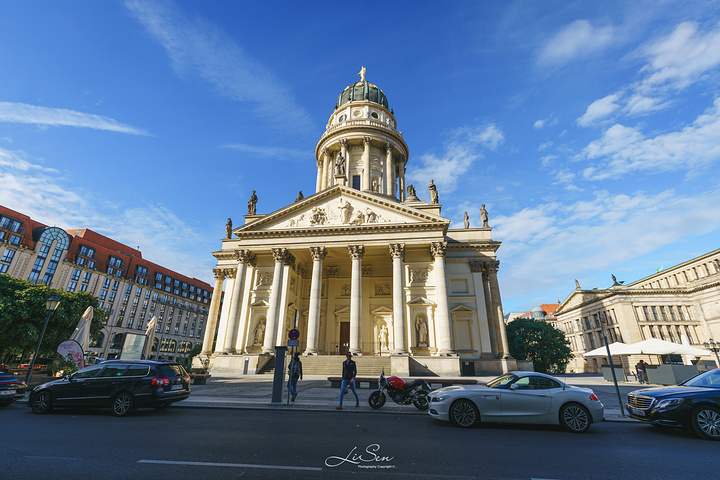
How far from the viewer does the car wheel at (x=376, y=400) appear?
35.9 feet

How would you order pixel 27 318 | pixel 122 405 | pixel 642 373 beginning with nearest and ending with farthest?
1. pixel 122 405
2. pixel 642 373
3. pixel 27 318

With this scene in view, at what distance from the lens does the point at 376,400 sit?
1101 cm

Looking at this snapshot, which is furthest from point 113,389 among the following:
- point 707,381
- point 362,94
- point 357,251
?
point 362,94

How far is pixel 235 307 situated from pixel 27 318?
2051cm

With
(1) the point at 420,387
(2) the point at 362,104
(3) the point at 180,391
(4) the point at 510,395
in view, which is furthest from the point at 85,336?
(2) the point at 362,104

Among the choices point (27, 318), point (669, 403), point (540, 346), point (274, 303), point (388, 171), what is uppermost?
point (388, 171)

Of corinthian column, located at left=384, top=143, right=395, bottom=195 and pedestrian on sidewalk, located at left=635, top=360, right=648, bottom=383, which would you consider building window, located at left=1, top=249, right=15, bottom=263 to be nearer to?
corinthian column, located at left=384, top=143, right=395, bottom=195

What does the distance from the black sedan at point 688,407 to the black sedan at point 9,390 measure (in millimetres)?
18469

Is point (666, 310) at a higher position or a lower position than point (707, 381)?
higher

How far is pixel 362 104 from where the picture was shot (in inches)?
1962

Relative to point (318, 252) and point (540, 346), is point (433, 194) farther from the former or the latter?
point (540, 346)

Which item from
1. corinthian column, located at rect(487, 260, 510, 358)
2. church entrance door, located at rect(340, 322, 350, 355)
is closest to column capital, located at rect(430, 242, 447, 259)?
corinthian column, located at rect(487, 260, 510, 358)

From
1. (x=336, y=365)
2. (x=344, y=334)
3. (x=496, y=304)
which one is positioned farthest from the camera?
(x=344, y=334)
